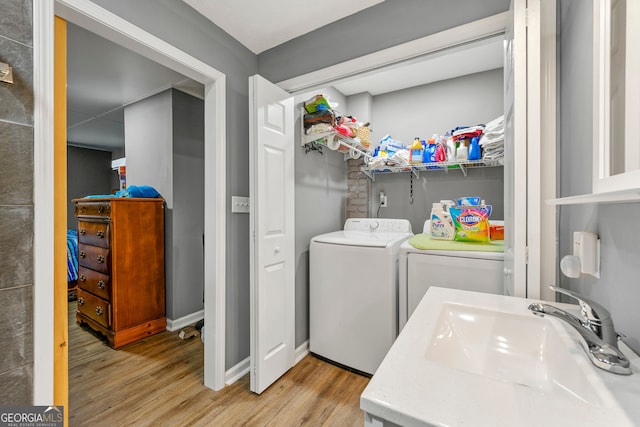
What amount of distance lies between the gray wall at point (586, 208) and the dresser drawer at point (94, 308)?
3160mm

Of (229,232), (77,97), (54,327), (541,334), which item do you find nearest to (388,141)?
(229,232)

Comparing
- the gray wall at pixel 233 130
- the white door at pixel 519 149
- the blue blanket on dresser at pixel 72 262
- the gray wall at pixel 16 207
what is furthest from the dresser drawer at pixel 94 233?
the white door at pixel 519 149

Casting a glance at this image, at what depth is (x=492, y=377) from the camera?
0.70 metres

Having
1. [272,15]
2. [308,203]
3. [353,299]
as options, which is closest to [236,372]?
[353,299]

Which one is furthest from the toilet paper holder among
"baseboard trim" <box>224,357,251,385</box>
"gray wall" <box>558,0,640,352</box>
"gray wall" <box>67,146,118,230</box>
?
"gray wall" <box>67,146,118,230</box>

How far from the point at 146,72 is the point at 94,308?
7.32 feet

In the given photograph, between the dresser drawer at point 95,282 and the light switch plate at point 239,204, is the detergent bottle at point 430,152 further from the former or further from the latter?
the dresser drawer at point 95,282

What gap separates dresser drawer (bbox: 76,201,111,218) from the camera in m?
2.46

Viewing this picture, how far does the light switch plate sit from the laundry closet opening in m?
0.39

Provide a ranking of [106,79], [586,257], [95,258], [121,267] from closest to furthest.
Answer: [586,257], [121,267], [95,258], [106,79]

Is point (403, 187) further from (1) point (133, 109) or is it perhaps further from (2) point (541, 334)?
(1) point (133, 109)

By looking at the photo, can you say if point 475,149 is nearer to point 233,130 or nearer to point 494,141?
point 494,141

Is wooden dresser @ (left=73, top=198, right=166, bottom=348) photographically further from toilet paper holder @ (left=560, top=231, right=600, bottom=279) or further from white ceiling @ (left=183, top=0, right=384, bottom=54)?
toilet paper holder @ (left=560, top=231, right=600, bottom=279)

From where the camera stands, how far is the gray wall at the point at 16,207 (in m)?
0.98
